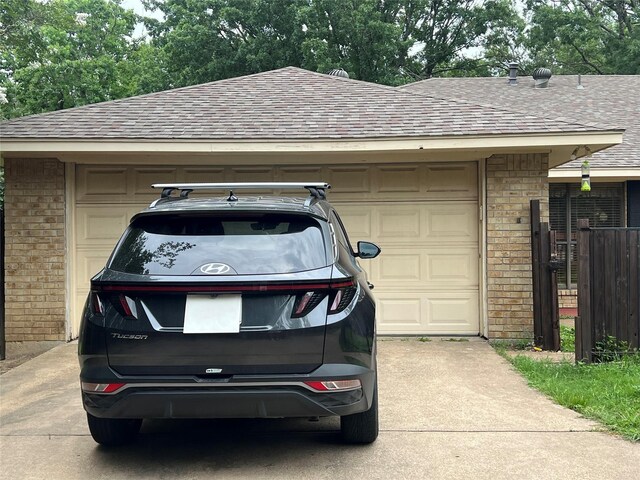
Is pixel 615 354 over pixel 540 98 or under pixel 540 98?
under

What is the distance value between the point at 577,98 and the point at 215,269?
542 inches

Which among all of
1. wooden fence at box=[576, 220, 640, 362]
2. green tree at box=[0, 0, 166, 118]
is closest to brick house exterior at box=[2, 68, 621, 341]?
wooden fence at box=[576, 220, 640, 362]

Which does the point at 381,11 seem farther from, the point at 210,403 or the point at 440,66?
the point at 210,403

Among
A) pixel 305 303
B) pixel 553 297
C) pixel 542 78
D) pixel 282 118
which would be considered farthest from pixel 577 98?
pixel 305 303

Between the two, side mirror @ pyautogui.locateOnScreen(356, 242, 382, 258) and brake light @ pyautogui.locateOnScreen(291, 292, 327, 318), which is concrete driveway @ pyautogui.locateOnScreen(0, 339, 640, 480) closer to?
brake light @ pyautogui.locateOnScreen(291, 292, 327, 318)

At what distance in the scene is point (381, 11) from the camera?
28.4 m

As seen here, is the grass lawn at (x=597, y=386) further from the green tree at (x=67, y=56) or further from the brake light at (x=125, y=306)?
the green tree at (x=67, y=56)

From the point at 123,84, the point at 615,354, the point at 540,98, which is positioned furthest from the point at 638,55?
the point at 615,354

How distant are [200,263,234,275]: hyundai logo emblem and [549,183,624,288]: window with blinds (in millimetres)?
10022

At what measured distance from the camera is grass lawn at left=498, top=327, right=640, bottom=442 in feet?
16.8

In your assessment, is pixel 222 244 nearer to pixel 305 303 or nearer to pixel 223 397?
pixel 305 303

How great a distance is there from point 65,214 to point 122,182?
845 millimetres

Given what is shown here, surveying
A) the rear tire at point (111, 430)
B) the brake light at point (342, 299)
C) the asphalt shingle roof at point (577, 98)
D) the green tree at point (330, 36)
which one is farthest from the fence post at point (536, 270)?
the green tree at point (330, 36)

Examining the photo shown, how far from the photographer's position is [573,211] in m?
12.7
